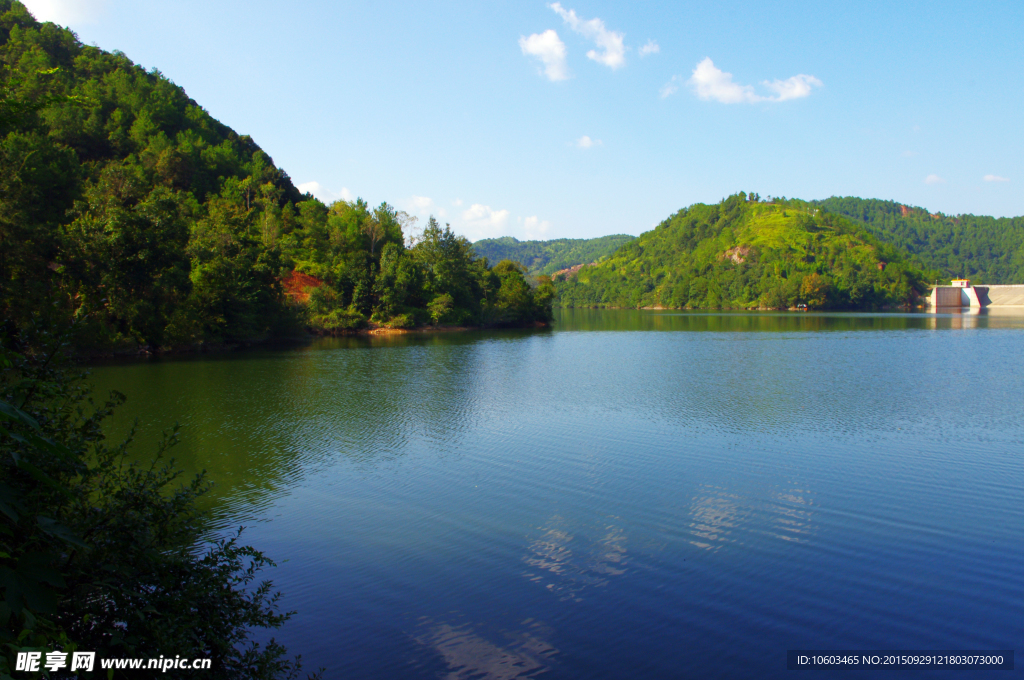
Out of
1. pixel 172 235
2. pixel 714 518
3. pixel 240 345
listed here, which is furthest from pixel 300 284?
pixel 714 518

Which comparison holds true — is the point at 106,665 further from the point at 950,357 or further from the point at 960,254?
the point at 960,254

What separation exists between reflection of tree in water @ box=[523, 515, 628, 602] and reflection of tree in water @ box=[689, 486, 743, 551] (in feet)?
4.18

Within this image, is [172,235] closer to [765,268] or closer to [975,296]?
[765,268]

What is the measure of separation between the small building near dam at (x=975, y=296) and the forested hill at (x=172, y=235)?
9283 centimetres

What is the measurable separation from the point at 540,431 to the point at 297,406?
9.16 m

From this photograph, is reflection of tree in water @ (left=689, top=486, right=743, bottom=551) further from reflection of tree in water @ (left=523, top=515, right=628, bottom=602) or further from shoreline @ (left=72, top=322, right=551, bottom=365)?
shoreline @ (left=72, top=322, right=551, bottom=365)

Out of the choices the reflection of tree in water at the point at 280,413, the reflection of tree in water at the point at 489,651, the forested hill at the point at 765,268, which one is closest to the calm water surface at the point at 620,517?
the reflection of tree in water at the point at 489,651

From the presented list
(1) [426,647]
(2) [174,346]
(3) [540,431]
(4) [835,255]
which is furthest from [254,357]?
(4) [835,255]

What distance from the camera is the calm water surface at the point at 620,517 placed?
22.2ft

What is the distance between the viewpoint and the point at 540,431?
56.1 ft

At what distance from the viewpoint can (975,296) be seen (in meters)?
119

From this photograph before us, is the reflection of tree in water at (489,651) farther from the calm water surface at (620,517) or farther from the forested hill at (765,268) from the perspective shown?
the forested hill at (765,268)

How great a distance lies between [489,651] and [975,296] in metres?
147

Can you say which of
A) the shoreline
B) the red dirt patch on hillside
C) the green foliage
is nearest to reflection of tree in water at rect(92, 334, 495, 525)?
the shoreline
